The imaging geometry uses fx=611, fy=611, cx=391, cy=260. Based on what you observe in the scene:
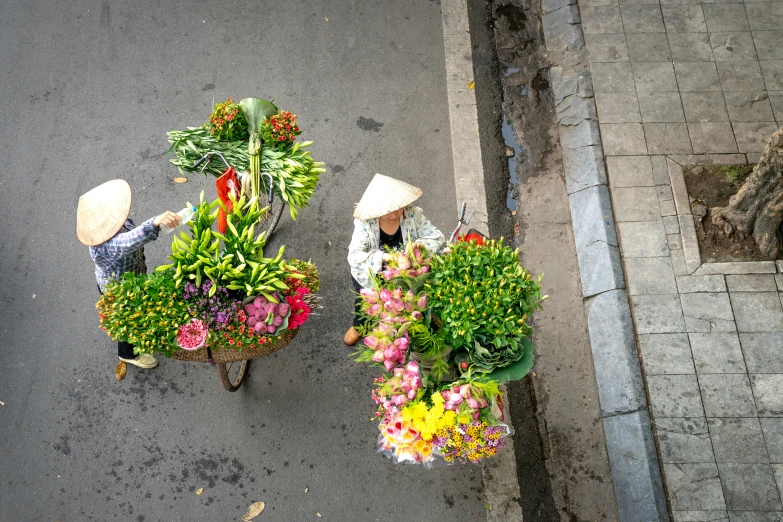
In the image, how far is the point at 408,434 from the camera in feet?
9.47

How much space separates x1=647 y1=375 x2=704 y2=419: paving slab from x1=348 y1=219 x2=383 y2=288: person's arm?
216cm

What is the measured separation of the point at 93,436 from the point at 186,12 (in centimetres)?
454

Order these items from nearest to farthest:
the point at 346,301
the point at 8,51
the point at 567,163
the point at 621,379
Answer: the point at 621,379 < the point at 346,301 < the point at 567,163 < the point at 8,51

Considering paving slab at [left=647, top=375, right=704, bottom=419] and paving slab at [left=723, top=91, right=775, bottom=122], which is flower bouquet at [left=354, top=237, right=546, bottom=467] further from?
paving slab at [left=723, top=91, right=775, bottom=122]

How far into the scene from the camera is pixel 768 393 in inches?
168

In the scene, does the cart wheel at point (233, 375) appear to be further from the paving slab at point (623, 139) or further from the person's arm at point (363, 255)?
the paving slab at point (623, 139)

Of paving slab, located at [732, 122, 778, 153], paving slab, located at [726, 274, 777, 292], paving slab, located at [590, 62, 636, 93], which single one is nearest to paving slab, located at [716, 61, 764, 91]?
paving slab, located at [732, 122, 778, 153]

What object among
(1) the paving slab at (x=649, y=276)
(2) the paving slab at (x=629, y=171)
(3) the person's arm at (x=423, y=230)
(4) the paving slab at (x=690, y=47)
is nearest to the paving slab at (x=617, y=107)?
(2) the paving slab at (x=629, y=171)

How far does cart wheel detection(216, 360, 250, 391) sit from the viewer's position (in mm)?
4199

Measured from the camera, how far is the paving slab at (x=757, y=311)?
448 centimetres

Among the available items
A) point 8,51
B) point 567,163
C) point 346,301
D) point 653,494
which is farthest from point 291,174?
point 8,51

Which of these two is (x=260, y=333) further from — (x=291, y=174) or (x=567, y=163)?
(x=567, y=163)

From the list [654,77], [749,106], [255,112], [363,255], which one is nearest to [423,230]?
[363,255]

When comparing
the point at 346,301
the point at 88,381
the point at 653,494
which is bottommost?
the point at 653,494
